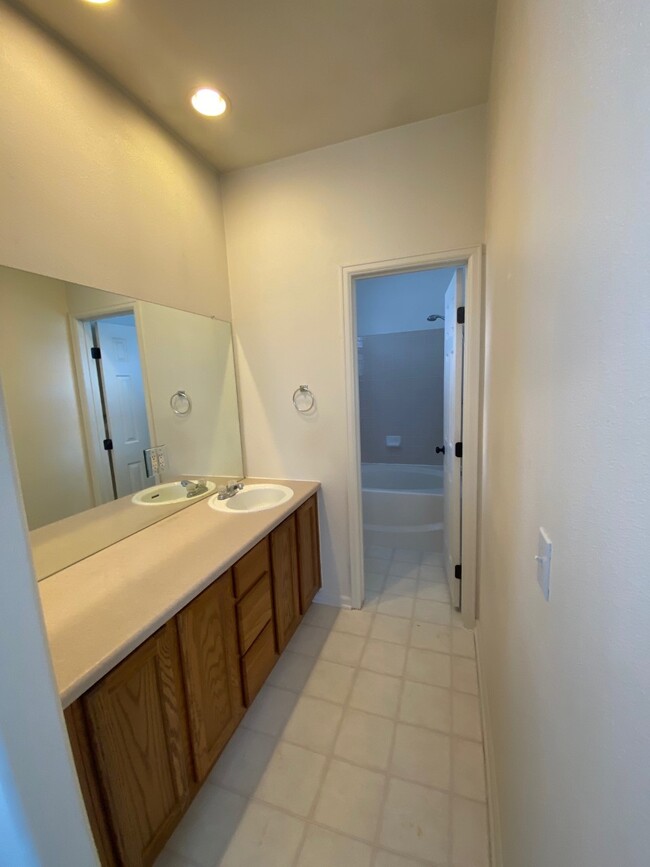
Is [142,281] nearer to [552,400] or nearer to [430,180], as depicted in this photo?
[430,180]

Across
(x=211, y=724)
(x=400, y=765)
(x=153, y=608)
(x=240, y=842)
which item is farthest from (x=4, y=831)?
(x=400, y=765)

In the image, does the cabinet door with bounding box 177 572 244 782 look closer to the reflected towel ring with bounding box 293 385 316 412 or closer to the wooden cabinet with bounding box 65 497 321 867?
the wooden cabinet with bounding box 65 497 321 867

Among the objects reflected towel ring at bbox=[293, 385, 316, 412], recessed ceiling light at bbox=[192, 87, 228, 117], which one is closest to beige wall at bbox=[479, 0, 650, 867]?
recessed ceiling light at bbox=[192, 87, 228, 117]

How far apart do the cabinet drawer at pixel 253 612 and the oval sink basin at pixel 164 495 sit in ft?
2.12

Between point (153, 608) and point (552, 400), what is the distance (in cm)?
113

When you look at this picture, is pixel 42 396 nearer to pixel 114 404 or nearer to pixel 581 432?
pixel 114 404

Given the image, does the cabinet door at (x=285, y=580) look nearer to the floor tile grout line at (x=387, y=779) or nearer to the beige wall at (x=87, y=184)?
the floor tile grout line at (x=387, y=779)

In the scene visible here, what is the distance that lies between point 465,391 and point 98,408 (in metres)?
1.74

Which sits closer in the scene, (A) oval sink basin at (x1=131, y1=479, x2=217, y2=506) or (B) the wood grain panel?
(B) the wood grain panel

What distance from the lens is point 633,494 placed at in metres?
0.36

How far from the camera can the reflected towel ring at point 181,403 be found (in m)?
1.90

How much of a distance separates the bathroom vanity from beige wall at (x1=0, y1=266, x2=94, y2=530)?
0.28 metres

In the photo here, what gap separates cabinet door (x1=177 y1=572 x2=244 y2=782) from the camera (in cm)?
113

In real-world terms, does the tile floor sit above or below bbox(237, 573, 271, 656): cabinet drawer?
below
